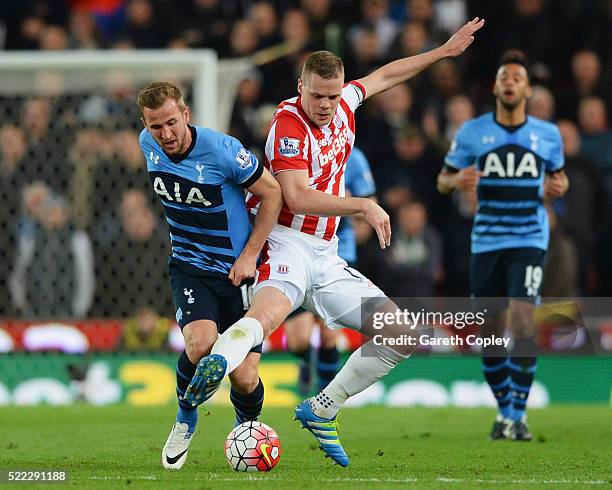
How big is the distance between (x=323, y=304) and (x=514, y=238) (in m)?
2.58

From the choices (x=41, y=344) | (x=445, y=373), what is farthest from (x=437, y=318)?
(x=41, y=344)

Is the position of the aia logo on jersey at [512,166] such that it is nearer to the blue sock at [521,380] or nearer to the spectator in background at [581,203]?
the blue sock at [521,380]

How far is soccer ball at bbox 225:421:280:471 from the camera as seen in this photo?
698cm

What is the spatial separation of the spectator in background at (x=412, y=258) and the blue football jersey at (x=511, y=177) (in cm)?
336

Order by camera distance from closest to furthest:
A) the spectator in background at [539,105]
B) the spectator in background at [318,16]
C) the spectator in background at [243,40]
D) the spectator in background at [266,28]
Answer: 1. the spectator in background at [539,105]
2. the spectator in background at [243,40]
3. the spectator in background at [266,28]
4. the spectator in background at [318,16]

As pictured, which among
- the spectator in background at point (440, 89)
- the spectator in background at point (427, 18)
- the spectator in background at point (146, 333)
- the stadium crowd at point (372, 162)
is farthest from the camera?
the spectator in background at point (427, 18)

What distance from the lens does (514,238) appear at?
954 cm

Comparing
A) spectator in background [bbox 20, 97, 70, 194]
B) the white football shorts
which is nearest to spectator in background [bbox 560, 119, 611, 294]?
spectator in background [bbox 20, 97, 70, 194]

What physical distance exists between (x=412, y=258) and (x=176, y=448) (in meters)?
6.40

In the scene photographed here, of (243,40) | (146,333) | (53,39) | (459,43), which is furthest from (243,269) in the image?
(53,39)

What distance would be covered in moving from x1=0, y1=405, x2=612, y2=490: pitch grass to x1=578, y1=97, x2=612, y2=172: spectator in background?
10.4 feet

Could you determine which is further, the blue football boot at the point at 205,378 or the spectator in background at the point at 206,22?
the spectator in background at the point at 206,22

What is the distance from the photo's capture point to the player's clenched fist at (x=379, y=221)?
6.68m

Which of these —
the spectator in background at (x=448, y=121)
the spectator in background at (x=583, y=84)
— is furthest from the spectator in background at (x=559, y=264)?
the spectator in background at (x=583, y=84)
